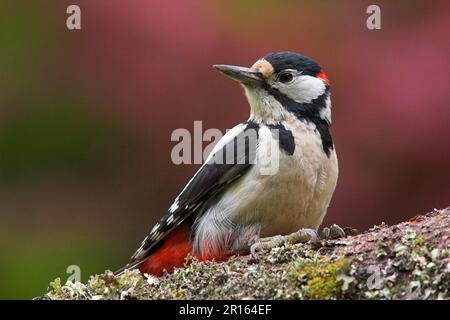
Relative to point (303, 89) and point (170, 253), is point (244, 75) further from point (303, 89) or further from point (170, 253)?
point (170, 253)

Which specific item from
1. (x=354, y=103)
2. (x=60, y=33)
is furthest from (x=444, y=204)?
(x=60, y=33)

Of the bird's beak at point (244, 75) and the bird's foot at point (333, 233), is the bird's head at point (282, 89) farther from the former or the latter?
the bird's foot at point (333, 233)

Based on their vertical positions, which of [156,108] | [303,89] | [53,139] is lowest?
[53,139]

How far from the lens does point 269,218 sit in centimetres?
352

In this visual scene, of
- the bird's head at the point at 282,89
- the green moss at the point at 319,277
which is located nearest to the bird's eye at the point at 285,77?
the bird's head at the point at 282,89

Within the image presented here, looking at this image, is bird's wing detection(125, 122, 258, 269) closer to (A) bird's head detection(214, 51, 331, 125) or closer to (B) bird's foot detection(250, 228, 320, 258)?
(A) bird's head detection(214, 51, 331, 125)

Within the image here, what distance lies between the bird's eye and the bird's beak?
9cm

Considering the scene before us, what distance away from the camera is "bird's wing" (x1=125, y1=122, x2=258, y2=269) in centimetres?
364

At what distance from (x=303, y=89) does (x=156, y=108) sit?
156 centimetres

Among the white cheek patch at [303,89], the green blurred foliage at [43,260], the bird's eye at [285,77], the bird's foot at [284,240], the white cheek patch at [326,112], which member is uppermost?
the bird's eye at [285,77]

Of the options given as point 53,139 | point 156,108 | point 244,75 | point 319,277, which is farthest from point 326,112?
point 53,139

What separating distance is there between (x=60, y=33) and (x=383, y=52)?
219 cm

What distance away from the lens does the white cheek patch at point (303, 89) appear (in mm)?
3869

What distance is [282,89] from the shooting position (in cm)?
387
